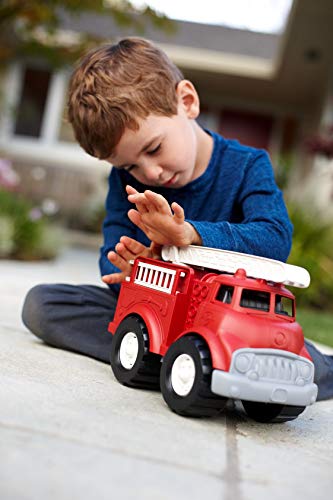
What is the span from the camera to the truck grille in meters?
1.75

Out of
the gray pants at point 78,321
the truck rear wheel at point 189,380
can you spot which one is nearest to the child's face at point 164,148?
the gray pants at point 78,321

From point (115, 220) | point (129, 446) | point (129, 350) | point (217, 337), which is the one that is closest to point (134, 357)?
point (129, 350)

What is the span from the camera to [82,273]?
6.36 meters

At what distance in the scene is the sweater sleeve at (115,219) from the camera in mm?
2818

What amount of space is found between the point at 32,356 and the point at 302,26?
9.47 metres

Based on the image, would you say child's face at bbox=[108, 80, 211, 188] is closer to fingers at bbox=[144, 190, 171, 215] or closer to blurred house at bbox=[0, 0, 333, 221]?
fingers at bbox=[144, 190, 171, 215]

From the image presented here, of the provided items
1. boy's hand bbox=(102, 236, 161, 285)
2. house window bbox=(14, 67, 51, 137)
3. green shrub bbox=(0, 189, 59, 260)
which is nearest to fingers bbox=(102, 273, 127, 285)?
boy's hand bbox=(102, 236, 161, 285)

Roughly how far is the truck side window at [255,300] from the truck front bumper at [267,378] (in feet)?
0.46

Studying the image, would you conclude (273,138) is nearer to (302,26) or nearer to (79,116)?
(302,26)

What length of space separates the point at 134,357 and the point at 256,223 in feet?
2.15

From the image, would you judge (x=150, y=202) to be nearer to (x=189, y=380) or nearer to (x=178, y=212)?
(x=178, y=212)

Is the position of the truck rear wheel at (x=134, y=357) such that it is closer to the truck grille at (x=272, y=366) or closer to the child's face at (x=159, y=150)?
the truck grille at (x=272, y=366)

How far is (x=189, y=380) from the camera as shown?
1826 millimetres

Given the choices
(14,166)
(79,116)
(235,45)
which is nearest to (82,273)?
(79,116)
